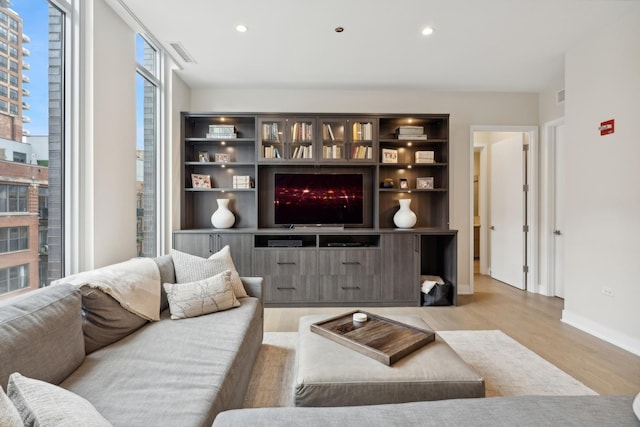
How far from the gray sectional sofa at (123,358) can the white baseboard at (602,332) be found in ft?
10.2

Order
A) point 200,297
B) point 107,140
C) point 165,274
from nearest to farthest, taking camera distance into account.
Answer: point 200,297, point 165,274, point 107,140

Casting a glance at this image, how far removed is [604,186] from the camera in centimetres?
287

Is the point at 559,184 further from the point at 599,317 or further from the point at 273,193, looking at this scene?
the point at 273,193

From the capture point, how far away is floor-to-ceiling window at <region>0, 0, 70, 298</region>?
1.81m

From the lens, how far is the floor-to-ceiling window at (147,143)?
3.18 meters

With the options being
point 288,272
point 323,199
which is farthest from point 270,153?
point 288,272

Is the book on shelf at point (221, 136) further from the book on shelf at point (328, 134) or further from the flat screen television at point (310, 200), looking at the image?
the book on shelf at point (328, 134)

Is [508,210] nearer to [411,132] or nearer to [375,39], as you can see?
[411,132]

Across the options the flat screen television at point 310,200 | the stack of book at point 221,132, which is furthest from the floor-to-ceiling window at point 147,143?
the flat screen television at point 310,200

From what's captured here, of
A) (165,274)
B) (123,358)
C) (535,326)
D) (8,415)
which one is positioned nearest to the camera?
(8,415)

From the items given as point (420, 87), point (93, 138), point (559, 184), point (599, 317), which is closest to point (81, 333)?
point (93, 138)

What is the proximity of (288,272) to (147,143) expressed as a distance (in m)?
2.11

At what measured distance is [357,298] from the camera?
3.78 meters

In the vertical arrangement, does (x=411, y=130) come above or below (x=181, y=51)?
below
